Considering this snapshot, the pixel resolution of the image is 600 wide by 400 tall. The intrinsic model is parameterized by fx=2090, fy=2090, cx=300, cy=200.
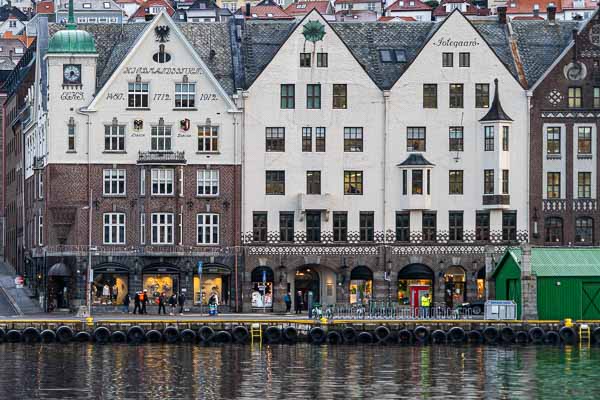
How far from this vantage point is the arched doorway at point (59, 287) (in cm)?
13300

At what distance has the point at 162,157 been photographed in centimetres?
13450

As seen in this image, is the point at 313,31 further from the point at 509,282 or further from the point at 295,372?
the point at 295,372

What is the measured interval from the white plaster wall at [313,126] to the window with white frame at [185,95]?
3589 mm

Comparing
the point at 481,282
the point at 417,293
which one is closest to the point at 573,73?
the point at 481,282

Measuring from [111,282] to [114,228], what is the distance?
3.47m

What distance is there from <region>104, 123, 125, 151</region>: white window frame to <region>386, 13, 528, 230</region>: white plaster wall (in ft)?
56.9

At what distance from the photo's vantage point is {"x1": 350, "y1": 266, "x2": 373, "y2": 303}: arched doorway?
135375 millimetres

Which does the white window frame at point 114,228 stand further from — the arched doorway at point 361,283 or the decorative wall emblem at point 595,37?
the decorative wall emblem at point 595,37

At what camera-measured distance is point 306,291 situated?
136m

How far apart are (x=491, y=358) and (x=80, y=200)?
124 ft

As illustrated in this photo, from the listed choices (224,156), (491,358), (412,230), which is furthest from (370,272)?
(491,358)

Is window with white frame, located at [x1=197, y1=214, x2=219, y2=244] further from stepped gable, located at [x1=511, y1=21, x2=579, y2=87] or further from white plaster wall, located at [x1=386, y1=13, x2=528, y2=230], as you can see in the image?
stepped gable, located at [x1=511, y1=21, x2=579, y2=87]

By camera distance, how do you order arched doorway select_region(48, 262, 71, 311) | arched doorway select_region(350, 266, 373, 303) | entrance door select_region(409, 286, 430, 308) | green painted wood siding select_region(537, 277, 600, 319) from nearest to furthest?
1. green painted wood siding select_region(537, 277, 600, 319)
2. arched doorway select_region(48, 262, 71, 311)
3. entrance door select_region(409, 286, 430, 308)
4. arched doorway select_region(350, 266, 373, 303)

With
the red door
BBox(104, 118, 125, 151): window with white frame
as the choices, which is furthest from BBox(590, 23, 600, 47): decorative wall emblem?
BBox(104, 118, 125, 151): window with white frame
